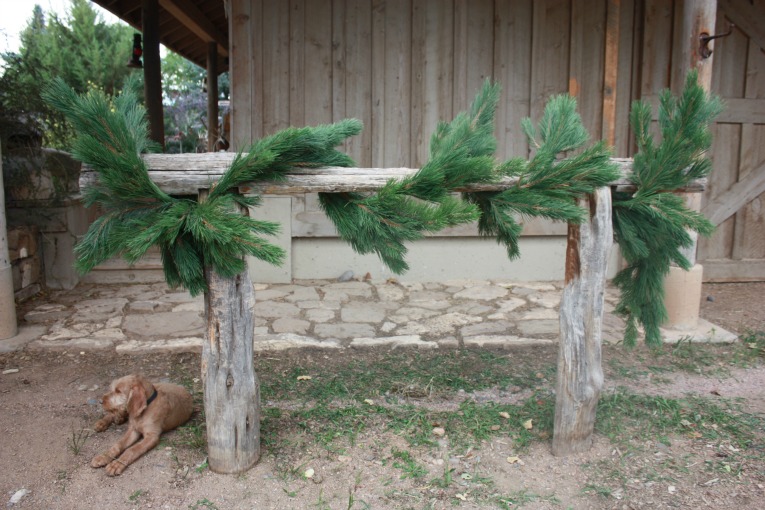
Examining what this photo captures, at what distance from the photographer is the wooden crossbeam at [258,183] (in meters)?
2.36

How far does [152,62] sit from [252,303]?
5851 millimetres

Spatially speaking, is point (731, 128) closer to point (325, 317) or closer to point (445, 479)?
point (325, 317)

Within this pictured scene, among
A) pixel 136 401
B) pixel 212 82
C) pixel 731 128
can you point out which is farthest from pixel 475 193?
A: pixel 212 82

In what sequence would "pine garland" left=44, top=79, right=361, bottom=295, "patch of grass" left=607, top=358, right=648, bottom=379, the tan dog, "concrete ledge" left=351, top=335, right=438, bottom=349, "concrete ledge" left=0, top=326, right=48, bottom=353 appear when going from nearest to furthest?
"pine garland" left=44, top=79, right=361, bottom=295 → the tan dog → "patch of grass" left=607, top=358, right=648, bottom=379 → "concrete ledge" left=0, top=326, right=48, bottom=353 → "concrete ledge" left=351, top=335, right=438, bottom=349

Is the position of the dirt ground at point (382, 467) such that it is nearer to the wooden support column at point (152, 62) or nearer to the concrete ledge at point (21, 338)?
the concrete ledge at point (21, 338)

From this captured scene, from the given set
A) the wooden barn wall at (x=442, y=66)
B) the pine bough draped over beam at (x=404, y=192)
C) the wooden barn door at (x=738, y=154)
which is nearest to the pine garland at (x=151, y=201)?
the pine bough draped over beam at (x=404, y=192)

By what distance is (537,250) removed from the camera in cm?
618

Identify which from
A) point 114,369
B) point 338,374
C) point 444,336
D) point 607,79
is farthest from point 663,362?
point 114,369

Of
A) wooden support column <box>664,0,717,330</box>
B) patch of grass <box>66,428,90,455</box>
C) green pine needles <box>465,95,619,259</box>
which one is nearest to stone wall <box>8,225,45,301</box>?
patch of grass <box>66,428,90,455</box>

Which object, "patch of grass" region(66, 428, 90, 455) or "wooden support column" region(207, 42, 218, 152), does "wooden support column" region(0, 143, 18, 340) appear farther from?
"wooden support column" region(207, 42, 218, 152)

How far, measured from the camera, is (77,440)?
2900 mm

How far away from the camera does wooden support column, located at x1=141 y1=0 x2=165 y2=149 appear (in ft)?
23.2

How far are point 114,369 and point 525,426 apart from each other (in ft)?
8.02

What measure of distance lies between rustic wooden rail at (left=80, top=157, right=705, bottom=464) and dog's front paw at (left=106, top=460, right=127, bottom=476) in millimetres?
355
